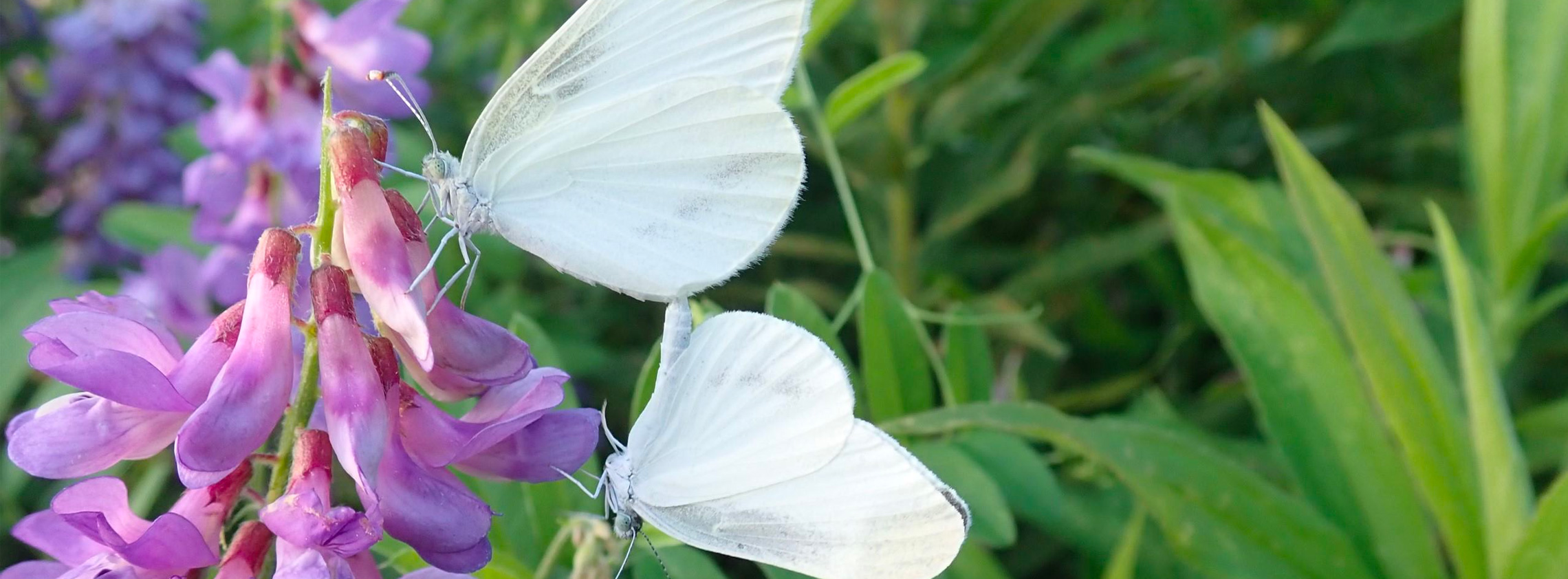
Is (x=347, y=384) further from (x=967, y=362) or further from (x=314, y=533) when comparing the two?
(x=967, y=362)

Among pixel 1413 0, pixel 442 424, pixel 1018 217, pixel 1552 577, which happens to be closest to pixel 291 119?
pixel 442 424

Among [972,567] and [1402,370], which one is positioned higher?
[1402,370]

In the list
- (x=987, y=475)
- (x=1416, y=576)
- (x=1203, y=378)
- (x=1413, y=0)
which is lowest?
(x=1203, y=378)

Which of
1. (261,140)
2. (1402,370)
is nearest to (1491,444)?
(1402,370)

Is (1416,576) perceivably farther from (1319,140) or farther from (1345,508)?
(1319,140)

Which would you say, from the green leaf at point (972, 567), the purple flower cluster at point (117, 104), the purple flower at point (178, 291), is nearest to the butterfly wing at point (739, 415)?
the green leaf at point (972, 567)
